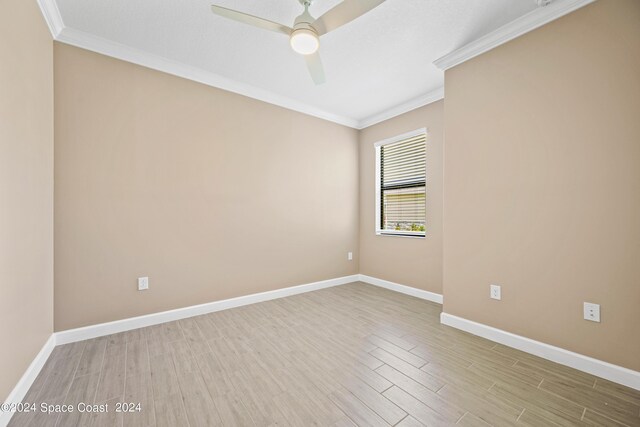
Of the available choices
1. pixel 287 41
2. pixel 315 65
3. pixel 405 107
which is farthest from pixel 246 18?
pixel 405 107

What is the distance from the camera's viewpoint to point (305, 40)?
6.02ft

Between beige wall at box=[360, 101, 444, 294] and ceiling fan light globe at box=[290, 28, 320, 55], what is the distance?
218cm

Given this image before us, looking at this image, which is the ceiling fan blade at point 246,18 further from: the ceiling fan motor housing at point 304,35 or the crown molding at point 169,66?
the crown molding at point 169,66

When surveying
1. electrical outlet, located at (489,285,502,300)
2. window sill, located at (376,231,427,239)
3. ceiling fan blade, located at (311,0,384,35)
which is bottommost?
electrical outlet, located at (489,285,502,300)

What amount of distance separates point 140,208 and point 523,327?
3.63 metres

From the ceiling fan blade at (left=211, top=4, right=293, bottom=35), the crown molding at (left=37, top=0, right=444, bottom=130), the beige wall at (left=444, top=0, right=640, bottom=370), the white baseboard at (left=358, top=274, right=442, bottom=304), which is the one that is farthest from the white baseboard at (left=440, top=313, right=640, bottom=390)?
the ceiling fan blade at (left=211, top=4, right=293, bottom=35)

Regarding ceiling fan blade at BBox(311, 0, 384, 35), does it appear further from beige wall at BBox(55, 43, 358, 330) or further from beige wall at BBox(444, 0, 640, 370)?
beige wall at BBox(55, 43, 358, 330)

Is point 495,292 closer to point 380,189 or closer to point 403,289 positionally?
point 403,289

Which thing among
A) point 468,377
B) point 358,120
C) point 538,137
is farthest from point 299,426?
point 358,120

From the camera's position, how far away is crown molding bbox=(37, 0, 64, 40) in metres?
1.97

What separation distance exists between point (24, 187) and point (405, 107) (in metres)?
3.96

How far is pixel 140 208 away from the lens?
264cm

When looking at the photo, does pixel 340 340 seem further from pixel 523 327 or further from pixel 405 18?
pixel 405 18

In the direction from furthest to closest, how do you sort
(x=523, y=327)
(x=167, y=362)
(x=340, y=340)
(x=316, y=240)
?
(x=316, y=240) < (x=340, y=340) < (x=523, y=327) < (x=167, y=362)
